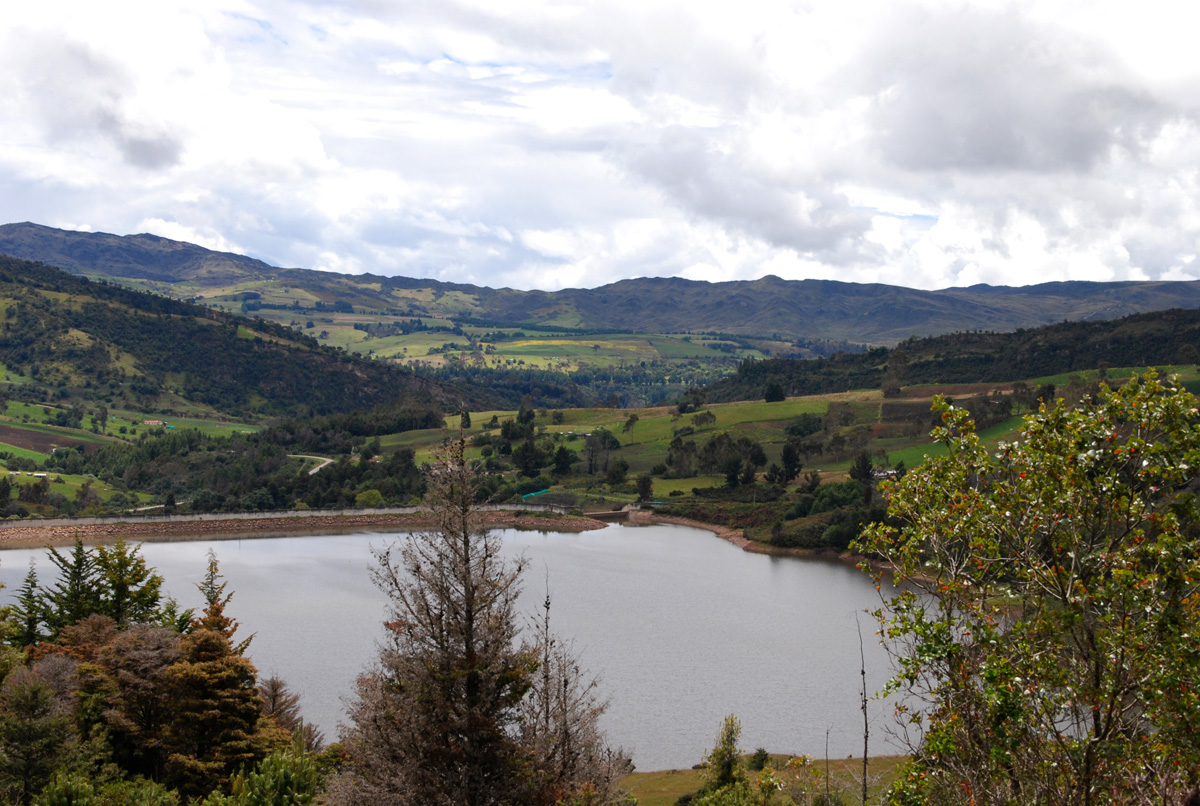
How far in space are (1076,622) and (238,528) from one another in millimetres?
92550

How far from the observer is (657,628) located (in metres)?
49.2

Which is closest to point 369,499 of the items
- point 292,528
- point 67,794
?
point 292,528

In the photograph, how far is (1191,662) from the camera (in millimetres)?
8414

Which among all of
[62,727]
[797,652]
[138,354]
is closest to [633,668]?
[797,652]

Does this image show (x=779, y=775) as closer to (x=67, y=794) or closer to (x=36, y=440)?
(x=67, y=794)

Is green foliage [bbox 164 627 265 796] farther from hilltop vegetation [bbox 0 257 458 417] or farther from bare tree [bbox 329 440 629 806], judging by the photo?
hilltop vegetation [bbox 0 257 458 417]

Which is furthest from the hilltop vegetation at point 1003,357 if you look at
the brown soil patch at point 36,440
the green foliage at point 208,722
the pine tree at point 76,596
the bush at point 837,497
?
the green foliage at point 208,722

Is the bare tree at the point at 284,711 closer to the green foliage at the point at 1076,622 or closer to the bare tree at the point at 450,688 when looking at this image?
the bare tree at the point at 450,688

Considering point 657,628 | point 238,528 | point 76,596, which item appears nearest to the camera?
point 76,596

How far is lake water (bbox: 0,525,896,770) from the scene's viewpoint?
36.5 metres

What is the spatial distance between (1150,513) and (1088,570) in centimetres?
89

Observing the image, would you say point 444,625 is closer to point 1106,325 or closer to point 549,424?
point 549,424

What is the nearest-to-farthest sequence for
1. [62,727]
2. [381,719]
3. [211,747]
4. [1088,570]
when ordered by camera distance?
[1088,570]
[381,719]
[62,727]
[211,747]

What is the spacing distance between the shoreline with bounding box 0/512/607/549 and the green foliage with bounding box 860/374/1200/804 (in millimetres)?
74843
